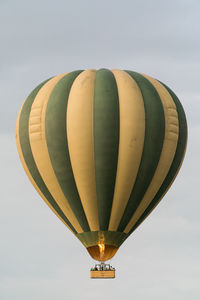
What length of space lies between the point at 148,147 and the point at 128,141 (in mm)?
862

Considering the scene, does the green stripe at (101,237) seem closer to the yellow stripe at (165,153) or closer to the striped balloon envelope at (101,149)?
the striped balloon envelope at (101,149)

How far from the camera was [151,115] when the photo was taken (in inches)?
2331

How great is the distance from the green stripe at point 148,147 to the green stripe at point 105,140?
89 centimetres

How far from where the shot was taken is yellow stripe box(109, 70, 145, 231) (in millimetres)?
58688

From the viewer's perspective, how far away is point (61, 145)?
2317 inches

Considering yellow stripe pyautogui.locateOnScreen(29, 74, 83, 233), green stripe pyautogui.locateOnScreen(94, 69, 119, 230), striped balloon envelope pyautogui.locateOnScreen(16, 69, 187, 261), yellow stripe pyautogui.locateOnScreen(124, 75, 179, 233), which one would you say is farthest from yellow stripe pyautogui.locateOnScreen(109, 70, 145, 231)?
yellow stripe pyautogui.locateOnScreen(29, 74, 83, 233)

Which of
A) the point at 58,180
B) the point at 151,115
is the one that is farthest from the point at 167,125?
the point at 58,180

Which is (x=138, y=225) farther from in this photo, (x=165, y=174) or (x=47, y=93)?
(x=47, y=93)

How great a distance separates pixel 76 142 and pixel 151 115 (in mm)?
3009

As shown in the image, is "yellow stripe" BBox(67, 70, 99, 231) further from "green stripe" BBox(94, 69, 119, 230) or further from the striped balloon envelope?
"green stripe" BBox(94, 69, 119, 230)

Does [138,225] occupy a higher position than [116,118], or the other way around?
[116,118]

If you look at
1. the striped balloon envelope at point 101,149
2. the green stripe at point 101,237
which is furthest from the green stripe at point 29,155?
the green stripe at point 101,237

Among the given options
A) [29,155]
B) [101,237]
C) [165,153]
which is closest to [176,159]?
[165,153]

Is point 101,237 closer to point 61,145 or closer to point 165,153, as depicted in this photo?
point 61,145
